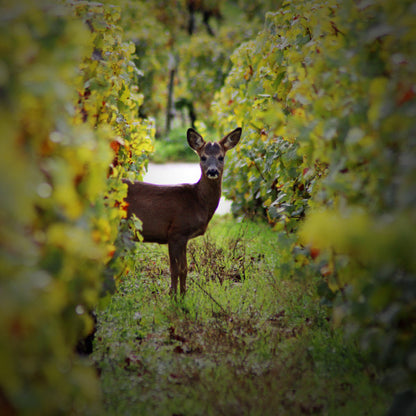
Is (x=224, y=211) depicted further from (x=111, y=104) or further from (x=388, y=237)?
(x=388, y=237)

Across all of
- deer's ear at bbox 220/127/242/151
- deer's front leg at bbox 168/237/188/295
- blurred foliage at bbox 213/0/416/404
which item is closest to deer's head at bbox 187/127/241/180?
deer's ear at bbox 220/127/242/151

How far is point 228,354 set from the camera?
11.3ft

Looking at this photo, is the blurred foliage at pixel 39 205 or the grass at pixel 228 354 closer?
the blurred foliage at pixel 39 205

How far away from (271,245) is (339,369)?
2.92 m

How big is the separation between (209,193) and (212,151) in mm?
524

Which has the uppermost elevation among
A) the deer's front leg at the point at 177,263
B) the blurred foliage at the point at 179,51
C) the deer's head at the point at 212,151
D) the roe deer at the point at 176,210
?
the blurred foliage at the point at 179,51

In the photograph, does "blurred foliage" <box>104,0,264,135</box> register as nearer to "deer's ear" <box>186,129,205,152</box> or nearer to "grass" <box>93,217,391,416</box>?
"deer's ear" <box>186,129,205,152</box>

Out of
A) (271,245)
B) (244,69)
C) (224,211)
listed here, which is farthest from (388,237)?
(224,211)

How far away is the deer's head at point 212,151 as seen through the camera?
510cm

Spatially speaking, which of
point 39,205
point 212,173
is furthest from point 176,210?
point 39,205

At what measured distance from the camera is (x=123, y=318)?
160 inches

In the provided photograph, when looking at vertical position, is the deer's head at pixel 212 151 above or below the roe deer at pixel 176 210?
above

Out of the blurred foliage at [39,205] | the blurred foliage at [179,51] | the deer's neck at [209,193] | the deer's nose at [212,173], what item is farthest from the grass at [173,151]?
the blurred foliage at [39,205]

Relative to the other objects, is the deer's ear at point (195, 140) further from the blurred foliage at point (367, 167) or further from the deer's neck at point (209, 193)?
the blurred foliage at point (367, 167)
